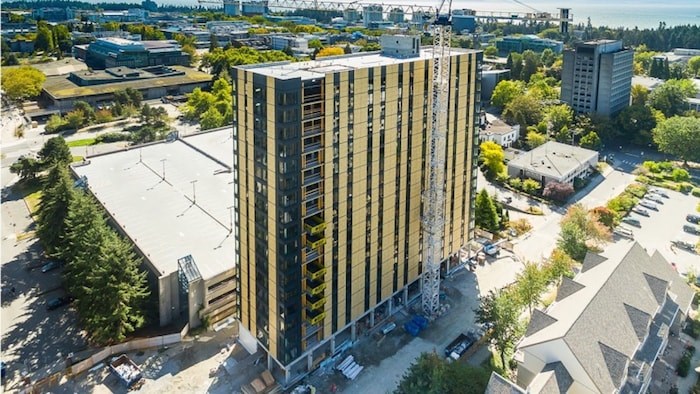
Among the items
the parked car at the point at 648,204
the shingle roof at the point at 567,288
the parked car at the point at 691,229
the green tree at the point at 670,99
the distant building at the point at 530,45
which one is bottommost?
the parked car at the point at 691,229

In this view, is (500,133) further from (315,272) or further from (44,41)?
(44,41)

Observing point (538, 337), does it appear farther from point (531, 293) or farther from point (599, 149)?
point (599, 149)

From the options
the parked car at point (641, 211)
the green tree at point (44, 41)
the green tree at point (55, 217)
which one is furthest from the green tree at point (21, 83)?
the parked car at point (641, 211)

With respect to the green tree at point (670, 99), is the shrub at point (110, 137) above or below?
below

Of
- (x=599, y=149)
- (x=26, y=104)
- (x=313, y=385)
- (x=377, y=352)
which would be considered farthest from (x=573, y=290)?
(x=26, y=104)

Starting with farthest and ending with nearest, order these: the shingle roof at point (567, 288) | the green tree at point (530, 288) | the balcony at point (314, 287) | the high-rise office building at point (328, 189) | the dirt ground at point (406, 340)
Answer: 1. the green tree at point (530, 288)
2. the shingle roof at point (567, 288)
3. the dirt ground at point (406, 340)
4. the balcony at point (314, 287)
5. the high-rise office building at point (328, 189)

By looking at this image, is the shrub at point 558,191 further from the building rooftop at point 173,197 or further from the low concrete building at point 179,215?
the building rooftop at point 173,197
